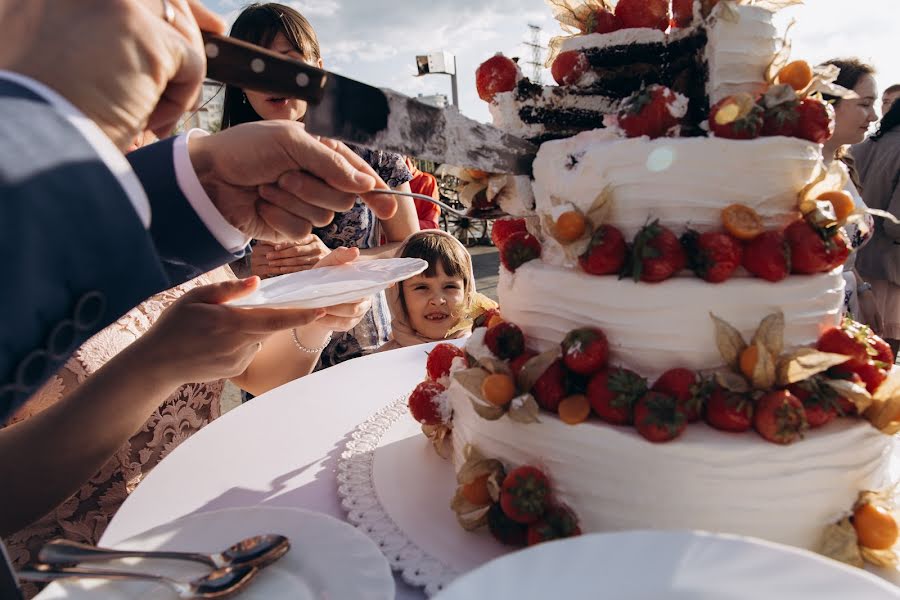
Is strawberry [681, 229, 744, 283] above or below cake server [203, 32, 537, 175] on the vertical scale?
below

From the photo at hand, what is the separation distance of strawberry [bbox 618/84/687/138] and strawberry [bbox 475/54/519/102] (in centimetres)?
36

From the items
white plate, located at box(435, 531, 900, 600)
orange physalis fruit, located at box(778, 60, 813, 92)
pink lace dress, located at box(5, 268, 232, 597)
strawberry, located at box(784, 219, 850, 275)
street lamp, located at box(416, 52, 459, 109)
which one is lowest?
pink lace dress, located at box(5, 268, 232, 597)

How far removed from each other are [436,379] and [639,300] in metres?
0.72

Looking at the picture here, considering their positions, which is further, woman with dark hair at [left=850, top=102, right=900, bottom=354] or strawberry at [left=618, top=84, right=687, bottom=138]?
woman with dark hair at [left=850, top=102, right=900, bottom=354]

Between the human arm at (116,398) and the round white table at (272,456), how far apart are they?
0.61 ft

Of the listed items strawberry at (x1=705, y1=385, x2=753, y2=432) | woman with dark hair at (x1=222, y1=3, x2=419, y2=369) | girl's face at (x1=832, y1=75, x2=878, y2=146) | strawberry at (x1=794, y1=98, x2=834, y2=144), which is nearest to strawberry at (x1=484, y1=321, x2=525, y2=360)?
strawberry at (x1=705, y1=385, x2=753, y2=432)

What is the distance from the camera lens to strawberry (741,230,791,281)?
1165mm

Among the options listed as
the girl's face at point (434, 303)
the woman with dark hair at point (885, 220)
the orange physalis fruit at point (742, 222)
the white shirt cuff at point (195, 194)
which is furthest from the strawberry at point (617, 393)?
the woman with dark hair at point (885, 220)

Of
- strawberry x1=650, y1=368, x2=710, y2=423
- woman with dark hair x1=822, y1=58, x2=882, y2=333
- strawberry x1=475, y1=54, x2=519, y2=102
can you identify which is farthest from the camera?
woman with dark hair x1=822, y1=58, x2=882, y2=333

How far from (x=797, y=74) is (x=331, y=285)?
121 centimetres

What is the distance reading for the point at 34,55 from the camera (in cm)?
74

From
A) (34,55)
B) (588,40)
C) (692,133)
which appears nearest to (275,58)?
(34,55)

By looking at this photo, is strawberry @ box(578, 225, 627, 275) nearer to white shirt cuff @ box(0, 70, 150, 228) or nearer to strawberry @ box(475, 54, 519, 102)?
strawberry @ box(475, 54, 519, 102)

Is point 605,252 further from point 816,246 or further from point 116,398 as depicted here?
point 116,398
